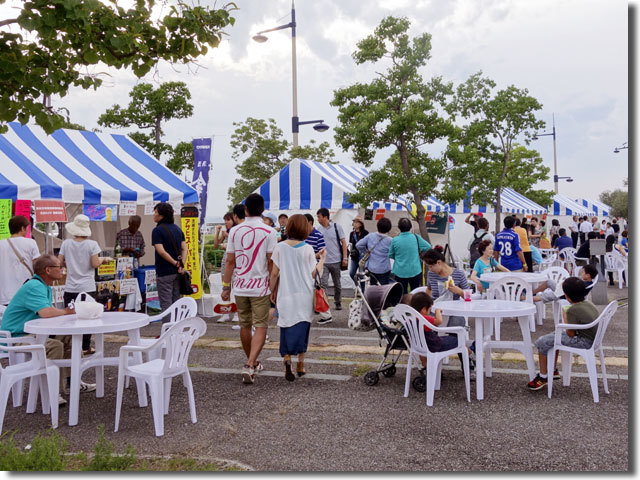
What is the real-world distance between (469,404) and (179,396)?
8.40 ft

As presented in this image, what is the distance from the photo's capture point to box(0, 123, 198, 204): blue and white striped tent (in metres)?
8.13

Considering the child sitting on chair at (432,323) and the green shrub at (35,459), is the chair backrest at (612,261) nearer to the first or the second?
the child sitting on chair at (432,323)

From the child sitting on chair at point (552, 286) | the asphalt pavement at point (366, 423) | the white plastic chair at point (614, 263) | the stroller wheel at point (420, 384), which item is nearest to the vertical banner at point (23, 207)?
the asphalt pavement at point (366, 423)

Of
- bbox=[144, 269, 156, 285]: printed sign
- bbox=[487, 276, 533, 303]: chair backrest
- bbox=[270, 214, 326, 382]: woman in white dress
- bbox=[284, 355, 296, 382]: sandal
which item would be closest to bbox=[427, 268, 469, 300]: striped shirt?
bbox=[270, 214, 326, 382]: woman in white dress

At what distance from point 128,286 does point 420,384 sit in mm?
5339

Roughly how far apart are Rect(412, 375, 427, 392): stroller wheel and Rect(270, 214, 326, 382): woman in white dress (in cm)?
112

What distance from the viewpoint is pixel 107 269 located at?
28.8ft

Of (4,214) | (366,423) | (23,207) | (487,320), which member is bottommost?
(366,423)

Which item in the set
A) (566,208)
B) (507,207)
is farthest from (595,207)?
Result: (507,207)

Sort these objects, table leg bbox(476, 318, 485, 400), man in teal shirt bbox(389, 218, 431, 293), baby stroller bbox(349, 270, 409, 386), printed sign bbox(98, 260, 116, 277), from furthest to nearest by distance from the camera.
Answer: printed sign bbox(98, 260, 116, 277) → man in teal shirt bbox(389, 218, 431, 293) → baby stroller bbox(349, 270, 409, 386) → table leg bbox(476, 318, 485, 400)

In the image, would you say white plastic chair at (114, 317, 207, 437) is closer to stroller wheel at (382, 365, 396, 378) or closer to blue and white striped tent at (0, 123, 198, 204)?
stroller wheel at (382, 365, 396, 378)

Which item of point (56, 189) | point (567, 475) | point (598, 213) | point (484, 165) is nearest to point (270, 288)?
point (567, 475)

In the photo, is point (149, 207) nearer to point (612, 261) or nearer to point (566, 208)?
point (612, 261)

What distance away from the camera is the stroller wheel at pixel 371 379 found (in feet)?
17.8
